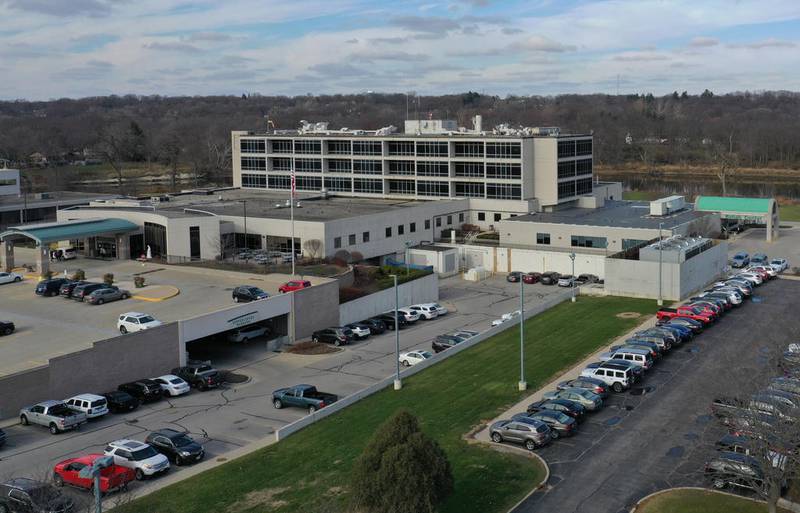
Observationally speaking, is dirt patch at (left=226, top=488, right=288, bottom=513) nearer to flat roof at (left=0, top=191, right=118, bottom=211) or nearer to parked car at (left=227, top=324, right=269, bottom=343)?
parked car at (left=227, top=324, right=269, bottom=343)

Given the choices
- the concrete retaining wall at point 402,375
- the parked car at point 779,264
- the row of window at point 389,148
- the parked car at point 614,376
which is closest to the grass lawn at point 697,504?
the parked car at point 614,376

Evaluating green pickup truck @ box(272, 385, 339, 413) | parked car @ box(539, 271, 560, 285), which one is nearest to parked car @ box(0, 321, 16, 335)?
green pickup truck @ box(272, 385, 339, 413)

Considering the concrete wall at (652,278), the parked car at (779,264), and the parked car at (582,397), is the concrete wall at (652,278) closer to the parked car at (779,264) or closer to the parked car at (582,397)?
the parked car at (779,264)

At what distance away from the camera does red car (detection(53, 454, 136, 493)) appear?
27.7m

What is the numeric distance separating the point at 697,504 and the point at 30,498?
19.3 meters

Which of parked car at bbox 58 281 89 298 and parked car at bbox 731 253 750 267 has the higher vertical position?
parked car at bbox 58 281 89 298

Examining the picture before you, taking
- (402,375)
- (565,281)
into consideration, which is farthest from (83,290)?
(565,281)

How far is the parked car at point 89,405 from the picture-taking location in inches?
1361

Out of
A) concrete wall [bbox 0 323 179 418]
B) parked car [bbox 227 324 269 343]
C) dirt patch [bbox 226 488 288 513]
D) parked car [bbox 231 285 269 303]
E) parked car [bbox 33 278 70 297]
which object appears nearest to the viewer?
dirt patch [bbox 226 488 288 513]

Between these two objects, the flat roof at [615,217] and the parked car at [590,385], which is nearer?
the parked car at [590,385]

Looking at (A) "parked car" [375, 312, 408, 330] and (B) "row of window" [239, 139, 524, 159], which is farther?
(B) "row of window" [239, 139, 524, 159]

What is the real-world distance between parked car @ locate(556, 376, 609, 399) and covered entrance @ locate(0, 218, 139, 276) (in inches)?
1356

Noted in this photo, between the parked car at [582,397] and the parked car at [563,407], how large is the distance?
1.31 feet

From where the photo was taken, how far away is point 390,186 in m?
82.2
